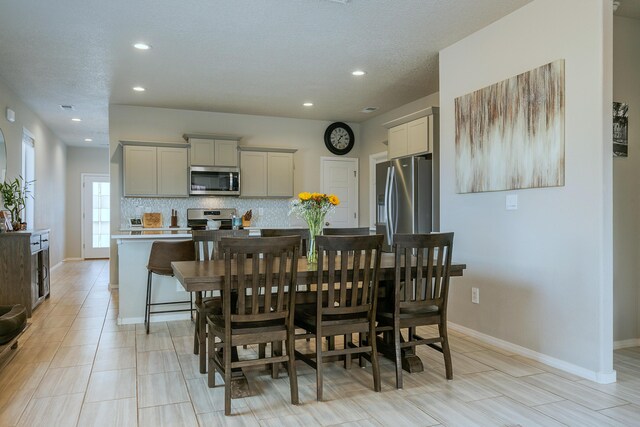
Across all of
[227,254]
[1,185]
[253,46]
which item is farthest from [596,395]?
[1,185]

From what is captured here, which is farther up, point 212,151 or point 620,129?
point 212,151

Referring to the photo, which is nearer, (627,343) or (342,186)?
(627,343)

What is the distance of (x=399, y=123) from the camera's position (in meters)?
5.77

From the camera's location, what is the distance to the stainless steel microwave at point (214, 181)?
6664mm

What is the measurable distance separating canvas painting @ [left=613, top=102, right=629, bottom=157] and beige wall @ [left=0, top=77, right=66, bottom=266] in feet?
20.9

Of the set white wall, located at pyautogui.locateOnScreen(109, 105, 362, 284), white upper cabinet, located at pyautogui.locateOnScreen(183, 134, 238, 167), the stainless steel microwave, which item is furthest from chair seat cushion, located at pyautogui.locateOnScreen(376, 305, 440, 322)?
white wall, located at pyautogui.locateOnScreen(109, 105, 362, 284)

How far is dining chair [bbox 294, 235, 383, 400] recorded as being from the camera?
262 centimetres

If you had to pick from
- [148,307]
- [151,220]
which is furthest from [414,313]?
[151,220]

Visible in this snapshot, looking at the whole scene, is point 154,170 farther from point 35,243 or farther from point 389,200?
point 389,200

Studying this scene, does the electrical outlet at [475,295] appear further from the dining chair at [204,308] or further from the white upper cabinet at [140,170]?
the white upper cabinet at [140,170]

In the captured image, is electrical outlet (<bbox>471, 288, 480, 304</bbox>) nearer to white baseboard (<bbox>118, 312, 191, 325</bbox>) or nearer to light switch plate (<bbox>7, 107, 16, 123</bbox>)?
white baseboard (<bbox>118, 312, 191, 325</bbox>)

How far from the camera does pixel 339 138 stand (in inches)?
306

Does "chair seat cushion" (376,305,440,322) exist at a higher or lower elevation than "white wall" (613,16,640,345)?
lower

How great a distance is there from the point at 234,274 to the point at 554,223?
7.41ft
